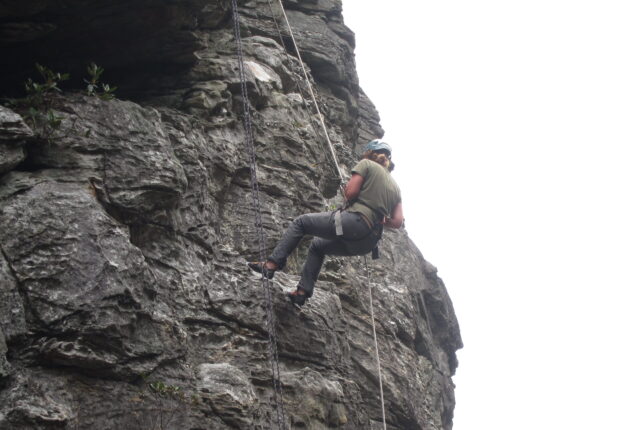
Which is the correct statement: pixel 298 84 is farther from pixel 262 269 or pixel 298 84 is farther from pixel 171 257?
pixel 171 257

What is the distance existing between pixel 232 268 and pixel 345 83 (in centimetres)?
773

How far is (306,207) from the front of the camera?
484 inches

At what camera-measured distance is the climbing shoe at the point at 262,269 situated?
9984mm

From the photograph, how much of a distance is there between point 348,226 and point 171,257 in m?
2.26

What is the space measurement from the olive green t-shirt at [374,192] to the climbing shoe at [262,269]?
4.29ft

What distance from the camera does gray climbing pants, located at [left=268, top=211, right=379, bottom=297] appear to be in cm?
1020

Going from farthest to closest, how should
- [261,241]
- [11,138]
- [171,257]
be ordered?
[261,241], [171,257], [11,138]

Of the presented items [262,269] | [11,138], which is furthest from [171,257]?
[11,138]

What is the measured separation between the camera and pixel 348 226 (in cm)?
1026

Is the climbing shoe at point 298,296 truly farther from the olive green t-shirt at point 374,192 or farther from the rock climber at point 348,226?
the olive green t-shirt at point 374,192

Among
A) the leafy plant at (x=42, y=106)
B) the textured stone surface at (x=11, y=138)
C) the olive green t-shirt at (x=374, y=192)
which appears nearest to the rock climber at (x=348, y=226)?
the olive green t-shirt at (x=374, y=192)

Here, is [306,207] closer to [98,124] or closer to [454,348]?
[98,124]

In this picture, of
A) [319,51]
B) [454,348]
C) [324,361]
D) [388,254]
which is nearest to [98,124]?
[324,361]

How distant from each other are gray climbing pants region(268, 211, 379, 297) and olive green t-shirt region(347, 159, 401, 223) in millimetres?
159
